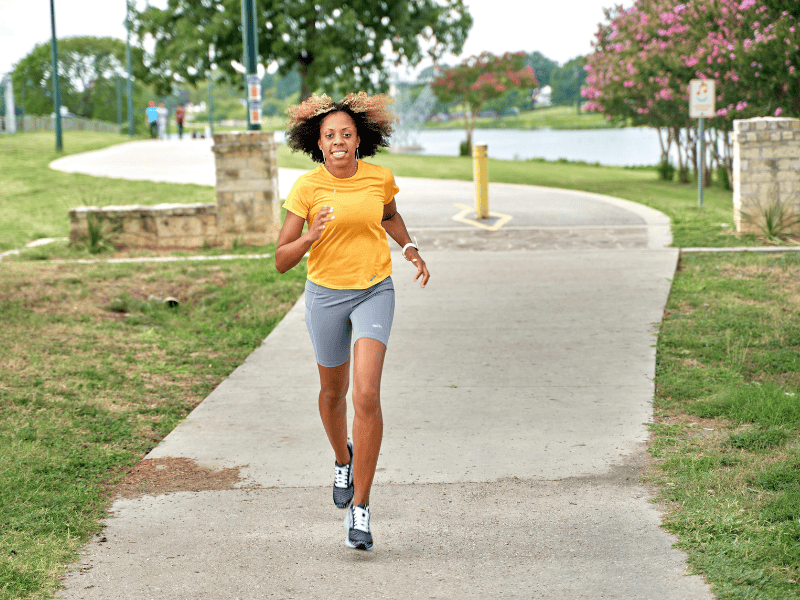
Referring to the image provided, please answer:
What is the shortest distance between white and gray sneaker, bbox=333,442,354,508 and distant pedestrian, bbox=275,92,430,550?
0.33m

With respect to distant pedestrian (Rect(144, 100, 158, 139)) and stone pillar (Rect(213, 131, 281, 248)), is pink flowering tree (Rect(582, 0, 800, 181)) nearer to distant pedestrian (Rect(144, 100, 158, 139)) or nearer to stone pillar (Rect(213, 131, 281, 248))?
stone pillar (Rect(213, 131, 281, 248))

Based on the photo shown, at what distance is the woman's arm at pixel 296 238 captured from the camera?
3949mm

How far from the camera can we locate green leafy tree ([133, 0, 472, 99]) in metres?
33.6

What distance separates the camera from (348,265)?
13.5ft

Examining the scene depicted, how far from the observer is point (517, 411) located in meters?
5.99

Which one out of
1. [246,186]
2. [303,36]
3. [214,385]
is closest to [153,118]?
[303,36]

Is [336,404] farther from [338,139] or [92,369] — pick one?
[92,369]

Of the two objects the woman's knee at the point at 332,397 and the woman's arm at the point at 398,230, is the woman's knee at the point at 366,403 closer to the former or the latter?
the woman's knee at the point at 332,397

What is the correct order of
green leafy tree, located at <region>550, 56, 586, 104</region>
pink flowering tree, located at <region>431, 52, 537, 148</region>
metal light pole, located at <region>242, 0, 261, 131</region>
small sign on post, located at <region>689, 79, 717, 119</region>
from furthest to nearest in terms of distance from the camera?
green leafy tree, located at <region>550, 56, 586, 104</region> → pink flowering tree, located at <region>431, 52, 537, 148</region> → small sign on post, located at <region>689, 79, 717, 119</region> → metal light pole, located at <region>242, 0, 261, 131</region>

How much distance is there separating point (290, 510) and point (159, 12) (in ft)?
112

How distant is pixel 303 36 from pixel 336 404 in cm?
3206

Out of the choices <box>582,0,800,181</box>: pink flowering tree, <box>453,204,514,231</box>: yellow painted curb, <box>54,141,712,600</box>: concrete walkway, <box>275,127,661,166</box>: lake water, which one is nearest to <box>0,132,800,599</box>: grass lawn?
<box>54,141,712,600</box>: concrete walkway

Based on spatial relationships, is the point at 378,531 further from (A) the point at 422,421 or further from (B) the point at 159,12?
(B) the point at 159,12

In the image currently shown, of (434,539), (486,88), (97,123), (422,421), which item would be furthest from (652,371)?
(97,123)
